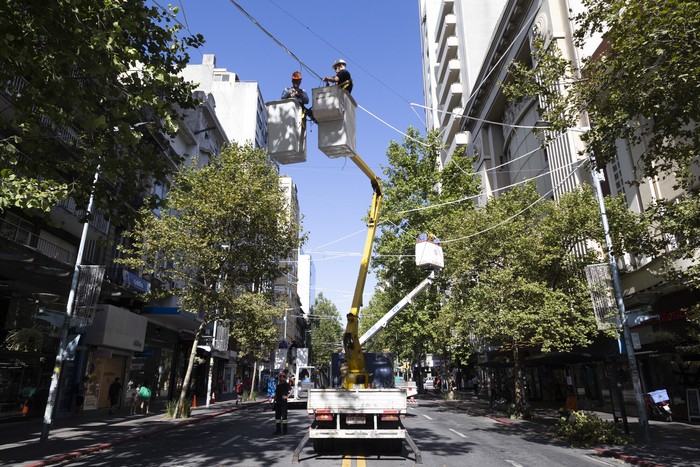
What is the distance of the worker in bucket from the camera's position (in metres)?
8.67

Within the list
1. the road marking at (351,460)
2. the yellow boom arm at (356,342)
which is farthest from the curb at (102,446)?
the yellow boom arm at (356,342)

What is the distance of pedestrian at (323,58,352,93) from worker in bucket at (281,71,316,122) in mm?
776

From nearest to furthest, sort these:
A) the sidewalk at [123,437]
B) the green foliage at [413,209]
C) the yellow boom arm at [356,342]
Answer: the sidewalk at [123,437] → the yellow boom arm at [356,342] → the green foliage at [413,209]

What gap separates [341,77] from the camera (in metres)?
9.72

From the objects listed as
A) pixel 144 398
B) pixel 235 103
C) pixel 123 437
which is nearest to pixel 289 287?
pixel 235 103

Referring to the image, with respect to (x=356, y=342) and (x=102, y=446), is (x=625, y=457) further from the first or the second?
(x=102, y=446)

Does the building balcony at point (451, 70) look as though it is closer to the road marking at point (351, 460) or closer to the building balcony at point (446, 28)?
the building balcony at point (446, 28)

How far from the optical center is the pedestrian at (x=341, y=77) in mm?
9562

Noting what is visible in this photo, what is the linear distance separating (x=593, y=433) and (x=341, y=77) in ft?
38.8

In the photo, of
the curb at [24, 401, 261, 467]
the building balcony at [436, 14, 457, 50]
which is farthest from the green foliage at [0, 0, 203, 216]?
the building balcony at [436, 14, 457, 50]

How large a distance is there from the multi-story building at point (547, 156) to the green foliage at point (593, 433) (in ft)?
7.96

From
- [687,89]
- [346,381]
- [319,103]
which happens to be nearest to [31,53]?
[319,103]

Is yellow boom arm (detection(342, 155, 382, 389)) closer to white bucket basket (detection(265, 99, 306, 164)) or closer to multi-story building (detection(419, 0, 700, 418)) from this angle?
white bucket basket (detection(265, 99, 306, 164))

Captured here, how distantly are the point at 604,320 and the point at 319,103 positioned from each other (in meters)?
12.5
